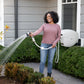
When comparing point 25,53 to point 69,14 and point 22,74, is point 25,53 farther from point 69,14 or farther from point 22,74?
point 22,74

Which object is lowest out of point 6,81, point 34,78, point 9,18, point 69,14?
point 6,81

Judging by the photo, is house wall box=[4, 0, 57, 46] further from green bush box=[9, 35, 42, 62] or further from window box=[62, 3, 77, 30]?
green bush box=[9, 35, 42, 62]

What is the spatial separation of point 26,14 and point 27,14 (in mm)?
44

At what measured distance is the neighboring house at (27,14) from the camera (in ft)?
29.6

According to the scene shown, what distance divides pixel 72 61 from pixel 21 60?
9.08 feet

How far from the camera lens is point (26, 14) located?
983cm

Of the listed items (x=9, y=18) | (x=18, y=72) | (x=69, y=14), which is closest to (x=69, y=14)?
(x=69, y=14)

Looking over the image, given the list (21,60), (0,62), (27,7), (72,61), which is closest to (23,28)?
(27,7)

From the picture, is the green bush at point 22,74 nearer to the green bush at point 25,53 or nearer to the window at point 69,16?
the green bush at point 25,53

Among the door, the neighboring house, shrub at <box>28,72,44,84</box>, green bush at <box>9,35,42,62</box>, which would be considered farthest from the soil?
the neighboring house

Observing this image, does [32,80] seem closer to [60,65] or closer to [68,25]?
[60,65]

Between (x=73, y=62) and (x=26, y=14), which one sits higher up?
(x=26, y=14)

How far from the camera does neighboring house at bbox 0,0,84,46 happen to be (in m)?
9.03

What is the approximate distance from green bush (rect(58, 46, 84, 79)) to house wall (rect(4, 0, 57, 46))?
316 centimetres
